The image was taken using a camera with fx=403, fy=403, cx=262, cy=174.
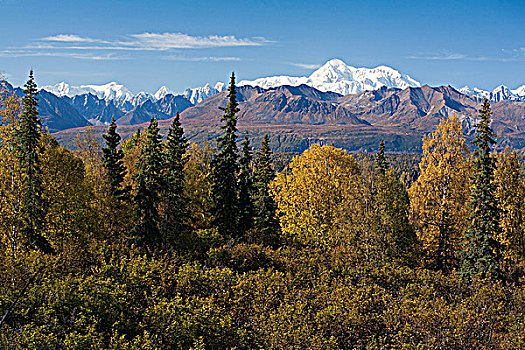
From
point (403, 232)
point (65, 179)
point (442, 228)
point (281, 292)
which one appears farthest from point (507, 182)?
point (65, 179)

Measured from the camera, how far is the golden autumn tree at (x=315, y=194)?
96.6ft

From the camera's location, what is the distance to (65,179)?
77.6ft

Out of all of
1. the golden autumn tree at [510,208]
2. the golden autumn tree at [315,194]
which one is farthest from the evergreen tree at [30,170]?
the golden autumn tree at [510,208]

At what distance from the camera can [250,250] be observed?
2567cm

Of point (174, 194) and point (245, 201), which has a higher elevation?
point (174, 194)

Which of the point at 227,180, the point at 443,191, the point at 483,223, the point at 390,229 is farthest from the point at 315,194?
the point at 483,223

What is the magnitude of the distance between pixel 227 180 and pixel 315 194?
7967mm

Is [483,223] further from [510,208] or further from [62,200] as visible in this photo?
[62,200]

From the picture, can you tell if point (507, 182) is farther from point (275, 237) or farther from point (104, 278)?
point (104, 278)

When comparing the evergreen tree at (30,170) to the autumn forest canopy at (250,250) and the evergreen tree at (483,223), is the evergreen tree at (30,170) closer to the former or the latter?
the autumn forest canopy at (250,250)

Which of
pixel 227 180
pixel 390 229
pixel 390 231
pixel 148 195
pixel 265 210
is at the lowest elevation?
pixel 265 210

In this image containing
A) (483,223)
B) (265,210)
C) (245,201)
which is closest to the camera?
(483,223)

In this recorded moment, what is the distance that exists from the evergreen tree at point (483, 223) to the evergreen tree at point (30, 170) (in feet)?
83.7

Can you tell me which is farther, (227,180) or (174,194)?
(227,180)
